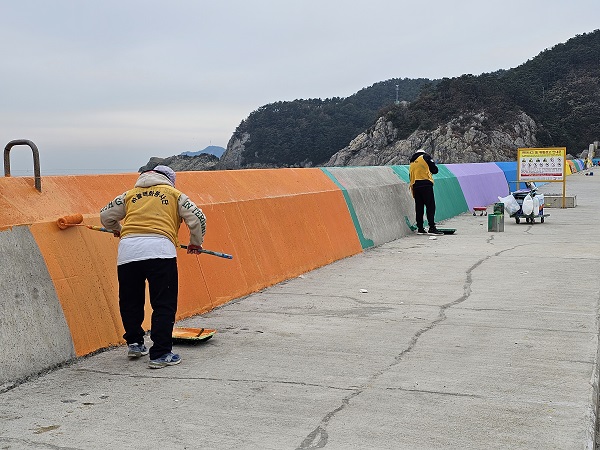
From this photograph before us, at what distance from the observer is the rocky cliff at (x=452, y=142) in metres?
90.7

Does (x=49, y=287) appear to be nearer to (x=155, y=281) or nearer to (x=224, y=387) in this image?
(x=155, y=281)

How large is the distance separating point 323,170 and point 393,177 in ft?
9.80

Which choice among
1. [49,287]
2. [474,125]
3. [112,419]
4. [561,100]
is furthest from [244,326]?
[561,100]

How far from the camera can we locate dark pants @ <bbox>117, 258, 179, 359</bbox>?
5531 mm

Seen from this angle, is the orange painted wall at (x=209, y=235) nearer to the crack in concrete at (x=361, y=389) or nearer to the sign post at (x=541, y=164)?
the crack in concrete at (x=361, y=389)

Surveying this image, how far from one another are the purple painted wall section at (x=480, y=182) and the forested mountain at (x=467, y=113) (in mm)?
71279

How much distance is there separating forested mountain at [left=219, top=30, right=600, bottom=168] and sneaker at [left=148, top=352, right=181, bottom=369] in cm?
9222

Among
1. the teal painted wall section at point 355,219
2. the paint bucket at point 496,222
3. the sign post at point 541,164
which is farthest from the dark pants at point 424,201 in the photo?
the sign post at point 541,164

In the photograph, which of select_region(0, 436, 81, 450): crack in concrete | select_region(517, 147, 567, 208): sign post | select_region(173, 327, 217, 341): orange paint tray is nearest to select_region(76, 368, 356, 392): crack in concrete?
select_region(173, 327, 217, 341): orange paint tray

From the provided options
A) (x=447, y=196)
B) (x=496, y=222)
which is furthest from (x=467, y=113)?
(x=496, y=222)

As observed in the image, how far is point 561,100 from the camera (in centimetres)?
10644

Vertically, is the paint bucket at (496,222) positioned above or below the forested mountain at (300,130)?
below

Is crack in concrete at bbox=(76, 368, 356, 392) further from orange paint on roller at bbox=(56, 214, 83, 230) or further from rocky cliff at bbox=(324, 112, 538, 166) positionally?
rocky cliff at bbox=(324, 112, 538, 166)

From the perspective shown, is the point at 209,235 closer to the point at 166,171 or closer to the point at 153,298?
the point at 166,171
